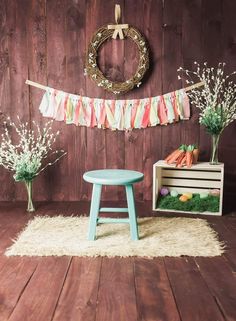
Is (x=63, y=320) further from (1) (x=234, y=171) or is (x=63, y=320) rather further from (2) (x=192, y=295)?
(1) (x=234, y=171)

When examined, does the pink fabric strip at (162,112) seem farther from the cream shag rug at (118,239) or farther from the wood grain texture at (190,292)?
the wood grain texture at (190,292)

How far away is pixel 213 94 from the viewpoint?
3.29 meters

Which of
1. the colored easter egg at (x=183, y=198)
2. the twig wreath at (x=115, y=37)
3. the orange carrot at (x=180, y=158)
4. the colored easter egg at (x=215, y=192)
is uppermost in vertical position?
the twig wreath at (x=115, y=37)

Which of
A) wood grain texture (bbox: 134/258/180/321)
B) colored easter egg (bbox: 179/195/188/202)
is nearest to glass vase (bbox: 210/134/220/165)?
colored easter egg (bbox: 179/195/188/202)

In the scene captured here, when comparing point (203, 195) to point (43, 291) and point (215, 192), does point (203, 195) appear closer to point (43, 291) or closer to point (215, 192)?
point (215, 192)

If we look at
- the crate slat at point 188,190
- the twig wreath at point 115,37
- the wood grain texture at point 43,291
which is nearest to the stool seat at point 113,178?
the wood grain texture at point 43,291

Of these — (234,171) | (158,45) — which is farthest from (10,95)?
(234,171)

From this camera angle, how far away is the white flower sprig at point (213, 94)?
3.02 meters

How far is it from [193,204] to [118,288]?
4.72ft

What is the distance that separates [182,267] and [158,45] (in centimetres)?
205

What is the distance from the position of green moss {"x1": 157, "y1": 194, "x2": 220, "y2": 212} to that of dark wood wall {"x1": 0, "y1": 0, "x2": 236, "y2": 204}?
365mm

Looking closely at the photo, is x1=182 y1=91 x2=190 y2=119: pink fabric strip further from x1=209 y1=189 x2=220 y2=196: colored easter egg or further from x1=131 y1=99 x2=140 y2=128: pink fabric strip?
x1=209 y1=189 x2=220 y2=196: colored easter egg

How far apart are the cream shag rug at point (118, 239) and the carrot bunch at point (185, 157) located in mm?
475

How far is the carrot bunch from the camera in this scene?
2.97 meters
